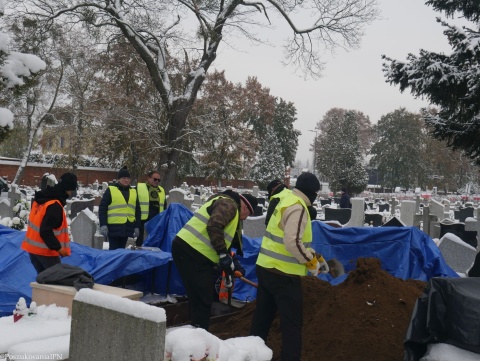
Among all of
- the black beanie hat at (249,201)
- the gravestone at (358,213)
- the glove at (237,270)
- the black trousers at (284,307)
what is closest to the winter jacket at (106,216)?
the glove at (237,270)

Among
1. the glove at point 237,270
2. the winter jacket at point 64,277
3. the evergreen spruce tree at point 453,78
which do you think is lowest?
the winter jacket at point 64,277

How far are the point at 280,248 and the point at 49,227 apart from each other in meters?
2.40

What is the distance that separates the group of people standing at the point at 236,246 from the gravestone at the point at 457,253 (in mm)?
4554

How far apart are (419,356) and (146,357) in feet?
7.34

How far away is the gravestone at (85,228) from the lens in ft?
32.7

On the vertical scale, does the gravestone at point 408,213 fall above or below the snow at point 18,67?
below

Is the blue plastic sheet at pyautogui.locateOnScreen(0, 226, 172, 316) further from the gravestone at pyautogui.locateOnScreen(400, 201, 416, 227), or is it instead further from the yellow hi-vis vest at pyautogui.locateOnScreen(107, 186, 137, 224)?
the gravestone at pyautogui.locateOnScreen(400, 201, 416, 227)

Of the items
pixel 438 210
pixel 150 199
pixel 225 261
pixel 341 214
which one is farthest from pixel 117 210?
pixel 438 210

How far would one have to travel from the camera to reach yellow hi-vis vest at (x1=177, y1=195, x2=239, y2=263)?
525 cm

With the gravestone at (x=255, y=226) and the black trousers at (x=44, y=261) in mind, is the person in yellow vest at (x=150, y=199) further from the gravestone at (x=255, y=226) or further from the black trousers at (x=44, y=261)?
the black trousers at (x=44, y=261)

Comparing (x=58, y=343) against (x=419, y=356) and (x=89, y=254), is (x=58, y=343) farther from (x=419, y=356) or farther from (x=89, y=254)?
(x=89, y=254)

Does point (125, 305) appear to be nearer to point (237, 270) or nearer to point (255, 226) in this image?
point (237, 270)

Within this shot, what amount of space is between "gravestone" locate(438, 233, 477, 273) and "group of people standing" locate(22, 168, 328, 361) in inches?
179

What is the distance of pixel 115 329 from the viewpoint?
2.92m
